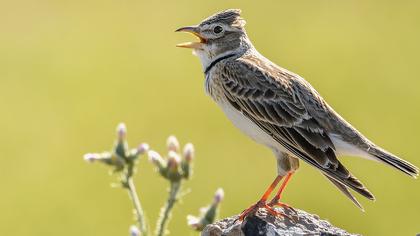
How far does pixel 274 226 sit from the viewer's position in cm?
987

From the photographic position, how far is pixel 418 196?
20.0 meters

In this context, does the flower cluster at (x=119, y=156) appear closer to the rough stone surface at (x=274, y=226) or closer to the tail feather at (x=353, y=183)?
the rough stone surface at (x=274, y=226)

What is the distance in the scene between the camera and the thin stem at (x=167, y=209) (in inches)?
389

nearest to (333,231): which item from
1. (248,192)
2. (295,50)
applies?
(248,192)

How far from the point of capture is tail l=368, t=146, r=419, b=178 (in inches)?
398

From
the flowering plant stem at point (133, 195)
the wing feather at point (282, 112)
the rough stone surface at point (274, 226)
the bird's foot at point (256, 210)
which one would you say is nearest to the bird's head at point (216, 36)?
the wing feather at point (282, 112)

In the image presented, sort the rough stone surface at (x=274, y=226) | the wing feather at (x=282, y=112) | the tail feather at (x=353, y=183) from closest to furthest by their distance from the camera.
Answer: the rough stone surface at (x=274, y=226) < the tail feather at (x=353, y=183) < the wing feather at (x=282, y=112)

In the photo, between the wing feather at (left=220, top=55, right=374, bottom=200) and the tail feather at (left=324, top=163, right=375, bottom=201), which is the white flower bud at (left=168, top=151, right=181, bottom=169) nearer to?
the wing feather at (left=220, top=55, right=374, bottom=200)

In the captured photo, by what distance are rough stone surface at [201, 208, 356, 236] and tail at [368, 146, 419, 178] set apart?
0.82 meters

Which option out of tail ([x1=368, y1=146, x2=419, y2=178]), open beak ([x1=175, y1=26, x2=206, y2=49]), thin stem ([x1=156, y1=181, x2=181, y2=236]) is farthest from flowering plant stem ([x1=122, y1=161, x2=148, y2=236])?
tail ([x1=368, y1=146, x2=419, y2=178])

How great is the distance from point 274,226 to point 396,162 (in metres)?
1.28

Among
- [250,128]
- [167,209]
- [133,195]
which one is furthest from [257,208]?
[133,195]

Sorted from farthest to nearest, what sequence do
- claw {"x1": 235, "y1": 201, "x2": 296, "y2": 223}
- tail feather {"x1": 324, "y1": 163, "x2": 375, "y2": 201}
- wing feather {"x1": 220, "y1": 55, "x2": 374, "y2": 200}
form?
wing feather {"x1": 220, "y1": 55, "x2": 374, "y2": 200}
claw {"x1": 235, "y1": 201, "x2": 296, "y2": 223}
tail feather {"x1": 324, "y1": 163, "x2": 375, "y2": 201}

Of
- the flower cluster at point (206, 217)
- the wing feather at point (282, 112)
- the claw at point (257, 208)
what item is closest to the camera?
the claw at point (257, 208)
